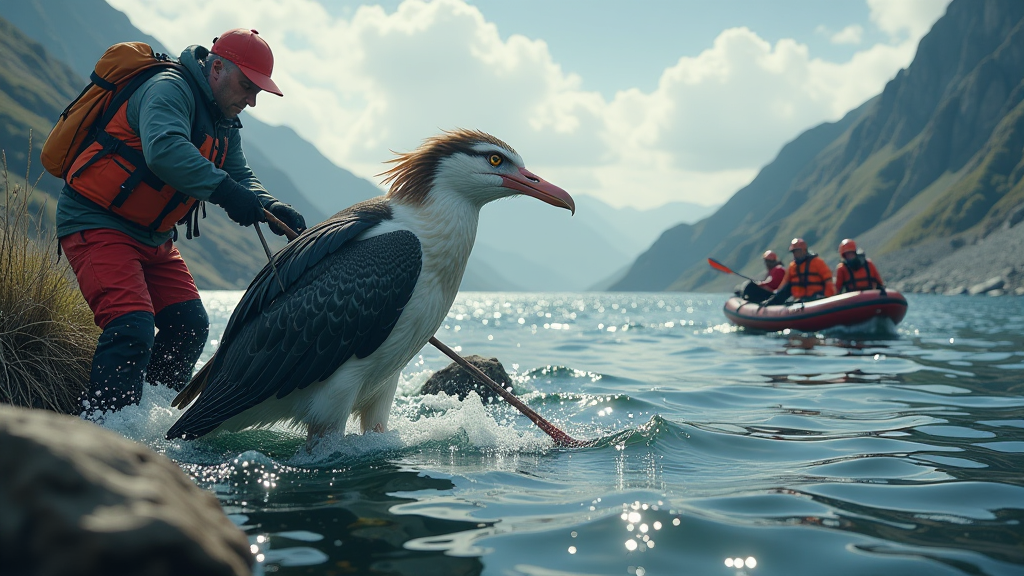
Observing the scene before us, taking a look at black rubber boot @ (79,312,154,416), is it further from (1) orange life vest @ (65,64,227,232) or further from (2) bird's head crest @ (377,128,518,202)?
(2) bird's head crest @ (377,128,518,202)

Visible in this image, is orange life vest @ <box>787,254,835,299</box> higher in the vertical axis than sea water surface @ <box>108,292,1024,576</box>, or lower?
higher

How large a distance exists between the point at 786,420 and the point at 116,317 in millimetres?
6173

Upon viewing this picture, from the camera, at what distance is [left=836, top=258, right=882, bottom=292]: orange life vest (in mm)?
20984

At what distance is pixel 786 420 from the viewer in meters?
7.33

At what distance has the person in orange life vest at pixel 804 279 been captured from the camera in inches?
861

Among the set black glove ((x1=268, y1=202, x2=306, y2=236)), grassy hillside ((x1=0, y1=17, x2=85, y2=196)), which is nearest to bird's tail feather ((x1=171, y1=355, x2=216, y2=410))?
black glove ((x1=268, y1=202, x2=306, y2=236))

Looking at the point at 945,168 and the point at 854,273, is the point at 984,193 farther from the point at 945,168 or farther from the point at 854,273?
the point at 854,273

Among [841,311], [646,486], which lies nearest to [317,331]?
[646,486]

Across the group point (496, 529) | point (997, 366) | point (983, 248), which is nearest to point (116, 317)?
point (496, 529)

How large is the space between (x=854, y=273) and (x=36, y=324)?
20799 mm

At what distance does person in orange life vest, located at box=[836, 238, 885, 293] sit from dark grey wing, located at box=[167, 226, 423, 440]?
19.1 m

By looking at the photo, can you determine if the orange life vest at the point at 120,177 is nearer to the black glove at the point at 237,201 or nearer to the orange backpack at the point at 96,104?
the orange backpack at the point at 96,104

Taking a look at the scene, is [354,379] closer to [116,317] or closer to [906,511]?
[116,317]

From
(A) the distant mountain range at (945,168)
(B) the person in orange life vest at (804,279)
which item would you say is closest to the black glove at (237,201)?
(B) the person in orange life vest at (804,279)
